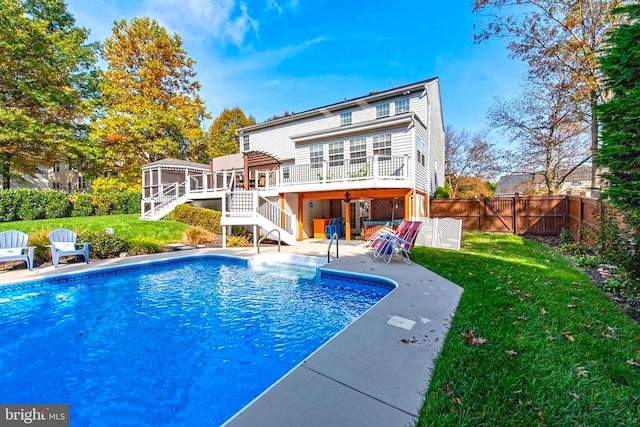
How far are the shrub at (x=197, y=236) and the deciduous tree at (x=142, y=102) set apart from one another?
1202cm

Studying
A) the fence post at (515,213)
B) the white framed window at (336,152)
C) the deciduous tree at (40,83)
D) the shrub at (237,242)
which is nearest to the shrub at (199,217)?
the shrub at (237,242)

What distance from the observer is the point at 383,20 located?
14.4 metres

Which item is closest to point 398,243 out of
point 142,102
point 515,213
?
point 515,213

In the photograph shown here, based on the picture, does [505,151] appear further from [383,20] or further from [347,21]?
[347,21]

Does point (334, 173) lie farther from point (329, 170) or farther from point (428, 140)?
point (428, 140)

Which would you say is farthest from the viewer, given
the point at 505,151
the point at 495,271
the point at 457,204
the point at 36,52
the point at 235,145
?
the point at 235,145

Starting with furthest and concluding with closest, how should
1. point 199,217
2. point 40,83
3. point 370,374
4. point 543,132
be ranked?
1. point 40,83
2. point 543,132
3. point 199,217
4. point 370,374

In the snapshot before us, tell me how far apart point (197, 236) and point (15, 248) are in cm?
612

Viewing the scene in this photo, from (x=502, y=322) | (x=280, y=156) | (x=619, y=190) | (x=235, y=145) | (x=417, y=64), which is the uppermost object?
(x=417, y=64)

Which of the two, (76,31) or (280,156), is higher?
(76,31)

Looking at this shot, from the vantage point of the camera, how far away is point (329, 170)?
1333 centimetres

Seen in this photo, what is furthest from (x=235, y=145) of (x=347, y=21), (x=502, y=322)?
(x=502, y=322)

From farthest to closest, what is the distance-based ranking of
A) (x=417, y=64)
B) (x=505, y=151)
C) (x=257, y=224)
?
(x=505, y=151), (x=417, y=64), (x=257, y=224)

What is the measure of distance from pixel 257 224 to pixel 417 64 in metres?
16.6
